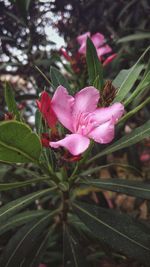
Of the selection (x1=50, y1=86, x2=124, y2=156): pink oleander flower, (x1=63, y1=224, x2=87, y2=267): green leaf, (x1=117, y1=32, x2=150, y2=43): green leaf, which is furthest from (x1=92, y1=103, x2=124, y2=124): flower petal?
(x1=117, y1=32, x2=150, y2=43): green leaf

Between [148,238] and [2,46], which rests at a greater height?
[2,46]

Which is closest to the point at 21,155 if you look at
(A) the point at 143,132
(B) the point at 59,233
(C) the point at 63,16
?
(A) the point at 143,132

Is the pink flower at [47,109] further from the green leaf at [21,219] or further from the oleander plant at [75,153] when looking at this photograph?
A: the green leaf at [21,219]

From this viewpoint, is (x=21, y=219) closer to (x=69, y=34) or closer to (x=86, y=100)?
(x=86, y=100)

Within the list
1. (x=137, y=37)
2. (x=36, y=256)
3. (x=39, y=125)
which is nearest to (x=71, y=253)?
(x=36, y=256)

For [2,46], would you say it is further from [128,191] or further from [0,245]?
[128,191]

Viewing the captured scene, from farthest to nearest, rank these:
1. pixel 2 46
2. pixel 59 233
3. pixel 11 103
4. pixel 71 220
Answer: pixel 2 46, pixel 59 233, pixel 71 220, pixel 11 103
